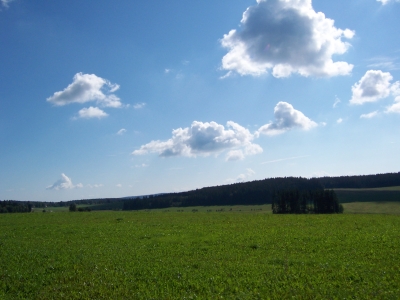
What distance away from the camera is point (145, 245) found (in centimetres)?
2020

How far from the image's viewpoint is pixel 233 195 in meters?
175

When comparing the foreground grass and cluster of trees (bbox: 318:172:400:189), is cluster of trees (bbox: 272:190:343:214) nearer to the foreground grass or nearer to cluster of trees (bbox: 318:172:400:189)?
the foreground grass

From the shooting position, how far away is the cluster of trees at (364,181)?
168375 millimetres

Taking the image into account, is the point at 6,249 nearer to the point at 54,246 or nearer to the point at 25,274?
the point at 54,246

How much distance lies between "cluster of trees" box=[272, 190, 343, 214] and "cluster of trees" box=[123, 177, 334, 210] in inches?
2465

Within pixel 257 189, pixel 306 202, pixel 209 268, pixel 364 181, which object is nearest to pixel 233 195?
pixel 257 189

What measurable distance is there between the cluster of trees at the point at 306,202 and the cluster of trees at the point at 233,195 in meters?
62.6

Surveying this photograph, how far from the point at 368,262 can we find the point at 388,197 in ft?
444

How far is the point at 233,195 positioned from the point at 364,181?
241 ft

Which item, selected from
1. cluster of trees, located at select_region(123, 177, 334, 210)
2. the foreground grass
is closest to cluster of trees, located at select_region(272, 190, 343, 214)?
cluster of trees, located at select_region(123, 177, 334, 210)

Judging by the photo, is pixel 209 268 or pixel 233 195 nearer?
pixel 209 268

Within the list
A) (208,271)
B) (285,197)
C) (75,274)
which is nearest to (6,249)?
(75,274)

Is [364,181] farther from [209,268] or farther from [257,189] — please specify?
[209,268]

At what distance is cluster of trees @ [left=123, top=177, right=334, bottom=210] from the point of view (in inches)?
6501
